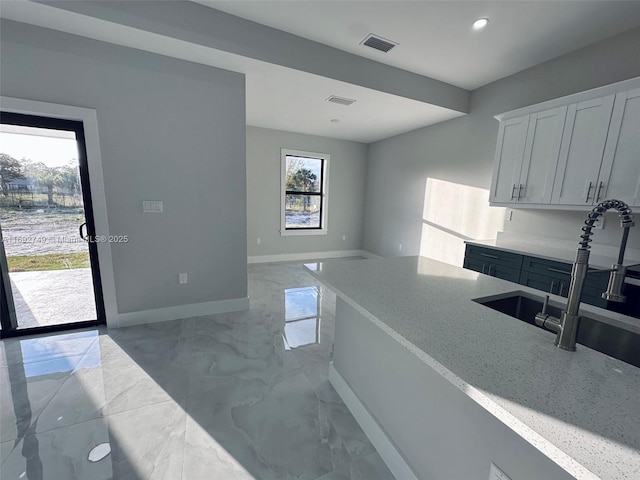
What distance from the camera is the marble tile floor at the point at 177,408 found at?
4.37 feet

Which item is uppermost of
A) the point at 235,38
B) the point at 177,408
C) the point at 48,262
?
the point at 235,38

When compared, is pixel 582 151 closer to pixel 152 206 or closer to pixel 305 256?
pixel 152 206

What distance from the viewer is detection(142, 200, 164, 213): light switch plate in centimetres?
254

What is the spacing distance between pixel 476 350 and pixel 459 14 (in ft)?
8.80

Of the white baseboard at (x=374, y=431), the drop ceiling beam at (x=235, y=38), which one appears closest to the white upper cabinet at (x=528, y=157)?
the drop ceiling beam at (x=235, y=38)

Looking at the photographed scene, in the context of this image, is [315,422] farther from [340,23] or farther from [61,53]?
[61,53]

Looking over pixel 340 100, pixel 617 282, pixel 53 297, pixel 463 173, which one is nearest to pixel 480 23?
pixel 340 100

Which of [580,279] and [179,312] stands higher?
[580,279]

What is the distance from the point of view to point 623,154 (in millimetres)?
2113

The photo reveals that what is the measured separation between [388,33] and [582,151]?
6.73ft

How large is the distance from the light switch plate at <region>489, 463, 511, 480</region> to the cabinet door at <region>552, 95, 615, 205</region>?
2563mm

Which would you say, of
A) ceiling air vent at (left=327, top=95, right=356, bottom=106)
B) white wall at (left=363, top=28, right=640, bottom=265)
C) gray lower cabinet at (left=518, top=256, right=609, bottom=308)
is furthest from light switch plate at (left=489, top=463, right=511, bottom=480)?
ceiling air vent at (left=327, top=95, right=356, bottom=106)

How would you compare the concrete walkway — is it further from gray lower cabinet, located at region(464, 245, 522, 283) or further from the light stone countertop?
gray lower cabinet, located at region(464, 245, 522, 283)

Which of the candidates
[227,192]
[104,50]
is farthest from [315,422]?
[104,50]
